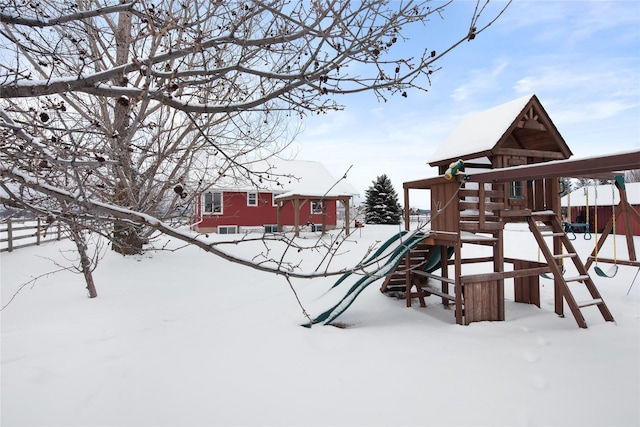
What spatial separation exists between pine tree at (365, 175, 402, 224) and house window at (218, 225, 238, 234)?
501 inches

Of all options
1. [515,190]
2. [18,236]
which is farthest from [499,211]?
[18,236]

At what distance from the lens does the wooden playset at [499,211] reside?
5309 millimetres

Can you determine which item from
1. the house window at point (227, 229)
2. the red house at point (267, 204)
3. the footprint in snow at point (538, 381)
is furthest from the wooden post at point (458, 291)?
the house window at point (227, 229)

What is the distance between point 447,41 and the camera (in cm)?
298

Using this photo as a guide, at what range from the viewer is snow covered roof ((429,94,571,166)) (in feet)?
20.6

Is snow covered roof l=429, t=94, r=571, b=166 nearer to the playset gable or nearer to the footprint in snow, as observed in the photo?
the playset gable

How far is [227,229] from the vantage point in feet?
65.7

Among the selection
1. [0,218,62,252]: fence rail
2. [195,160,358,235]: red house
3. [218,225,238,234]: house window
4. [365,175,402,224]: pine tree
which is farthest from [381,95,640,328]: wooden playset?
[365,175,402,224]: pine tree

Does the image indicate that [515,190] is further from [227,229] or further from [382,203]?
[382,203]

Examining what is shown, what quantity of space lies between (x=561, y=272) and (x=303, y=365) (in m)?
4.65

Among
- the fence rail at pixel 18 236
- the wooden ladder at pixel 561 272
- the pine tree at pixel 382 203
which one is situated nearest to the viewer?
the fence rail at pixel 18 236

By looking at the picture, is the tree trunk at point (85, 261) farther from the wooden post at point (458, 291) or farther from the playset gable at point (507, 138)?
the playset gable at point (507, 138)

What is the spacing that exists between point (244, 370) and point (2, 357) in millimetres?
2783

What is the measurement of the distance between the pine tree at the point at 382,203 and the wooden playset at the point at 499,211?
2133 cm
